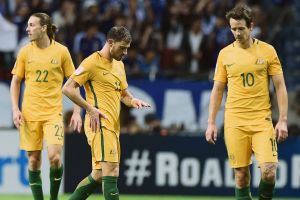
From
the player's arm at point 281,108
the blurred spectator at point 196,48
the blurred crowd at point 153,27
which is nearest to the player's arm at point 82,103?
the player's arm at point 281,108

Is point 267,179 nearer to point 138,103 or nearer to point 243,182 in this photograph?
point 243,182

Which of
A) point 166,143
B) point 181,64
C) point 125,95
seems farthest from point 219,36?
point 125,95

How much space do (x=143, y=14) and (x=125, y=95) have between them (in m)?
8.44

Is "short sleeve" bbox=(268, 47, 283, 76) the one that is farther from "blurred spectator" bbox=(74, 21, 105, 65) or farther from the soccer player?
"blurred spectator" bbox=(74, 21, 105, 65)

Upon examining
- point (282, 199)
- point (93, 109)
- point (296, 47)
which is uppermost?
point (296, 47)

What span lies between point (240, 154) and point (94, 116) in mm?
1629

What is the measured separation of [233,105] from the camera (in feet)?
34.9

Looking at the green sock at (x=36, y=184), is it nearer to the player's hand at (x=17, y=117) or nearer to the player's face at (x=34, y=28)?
the player's hand at (x=17, y=117)

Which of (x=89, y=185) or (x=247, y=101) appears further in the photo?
(x=89, y=185)

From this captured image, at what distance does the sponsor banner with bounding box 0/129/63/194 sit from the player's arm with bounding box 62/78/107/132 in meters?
5.28

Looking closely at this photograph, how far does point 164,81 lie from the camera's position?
54.5 feet

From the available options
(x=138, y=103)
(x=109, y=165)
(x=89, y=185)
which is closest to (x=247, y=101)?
(x=138, y=103)

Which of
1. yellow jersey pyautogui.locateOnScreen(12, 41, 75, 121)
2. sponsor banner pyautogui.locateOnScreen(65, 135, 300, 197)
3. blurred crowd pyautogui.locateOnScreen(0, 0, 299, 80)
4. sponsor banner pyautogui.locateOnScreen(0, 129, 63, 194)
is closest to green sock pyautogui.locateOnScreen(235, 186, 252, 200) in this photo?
yellow jersey pyautogui.locateOnScreen(12, 41, 75, 121)

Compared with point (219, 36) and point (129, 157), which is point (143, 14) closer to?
point (219, 36)
